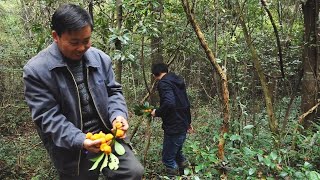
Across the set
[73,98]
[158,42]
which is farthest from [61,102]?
[158,42]

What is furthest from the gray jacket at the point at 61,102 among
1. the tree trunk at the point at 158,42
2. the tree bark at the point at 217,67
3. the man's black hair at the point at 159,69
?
the man's black hair at the point at 159,69

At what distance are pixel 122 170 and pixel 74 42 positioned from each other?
0.89 metres

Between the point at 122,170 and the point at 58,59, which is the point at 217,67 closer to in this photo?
the point at 122,170

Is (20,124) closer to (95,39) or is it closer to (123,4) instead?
(95,39)

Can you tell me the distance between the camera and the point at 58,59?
2262mm

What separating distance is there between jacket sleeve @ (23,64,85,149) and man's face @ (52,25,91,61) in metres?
0.24

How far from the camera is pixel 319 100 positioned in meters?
4.47

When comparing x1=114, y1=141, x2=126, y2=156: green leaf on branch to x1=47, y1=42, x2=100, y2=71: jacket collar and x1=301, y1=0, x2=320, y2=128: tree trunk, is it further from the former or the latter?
x1=301, y1=0, x2=320, y2=128: tree trunk

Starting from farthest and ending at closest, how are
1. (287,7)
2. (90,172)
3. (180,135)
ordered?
(287,7) < (180,135) < (90,172)

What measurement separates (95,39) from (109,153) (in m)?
2.63

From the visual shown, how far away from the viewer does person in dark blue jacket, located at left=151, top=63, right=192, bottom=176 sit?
4598 mm

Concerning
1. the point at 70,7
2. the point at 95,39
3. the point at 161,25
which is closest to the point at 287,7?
the point at 161,25

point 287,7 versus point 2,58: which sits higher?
point 287,7

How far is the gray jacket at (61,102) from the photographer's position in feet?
7.06
